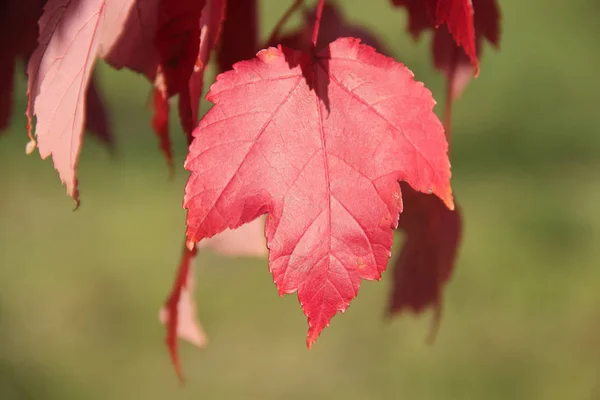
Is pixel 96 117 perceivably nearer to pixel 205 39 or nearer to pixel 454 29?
pixel 205 39

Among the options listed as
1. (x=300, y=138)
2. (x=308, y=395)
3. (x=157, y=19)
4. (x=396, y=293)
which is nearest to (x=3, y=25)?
(x=157, y=19)

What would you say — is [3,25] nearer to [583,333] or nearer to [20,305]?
[20,305]

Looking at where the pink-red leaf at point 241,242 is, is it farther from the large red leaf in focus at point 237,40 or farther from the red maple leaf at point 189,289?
the large red leaf in focus at point 237,40

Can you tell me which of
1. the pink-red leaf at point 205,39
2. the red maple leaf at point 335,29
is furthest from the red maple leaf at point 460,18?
the red maple leaf at point 335,29

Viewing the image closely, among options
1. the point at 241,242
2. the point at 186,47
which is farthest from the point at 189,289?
the point at 186,47

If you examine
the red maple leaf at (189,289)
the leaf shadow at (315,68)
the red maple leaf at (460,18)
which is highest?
the red maple leaf at (460,18)

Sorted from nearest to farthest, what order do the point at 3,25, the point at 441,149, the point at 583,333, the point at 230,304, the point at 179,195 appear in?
the point at 441,149 < the point at 3,25 < the point at 583,333 < the point at 230,304 < the point at 179,195

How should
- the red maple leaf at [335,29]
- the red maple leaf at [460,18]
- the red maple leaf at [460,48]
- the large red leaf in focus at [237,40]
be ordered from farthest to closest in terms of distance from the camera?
the red maple leaf at [335,29]
the large red leaf in focus at [237,40]
the red maple leaf at [460,48]
the red maple leaf at [460,18]

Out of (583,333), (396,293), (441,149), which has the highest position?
(441,149)
